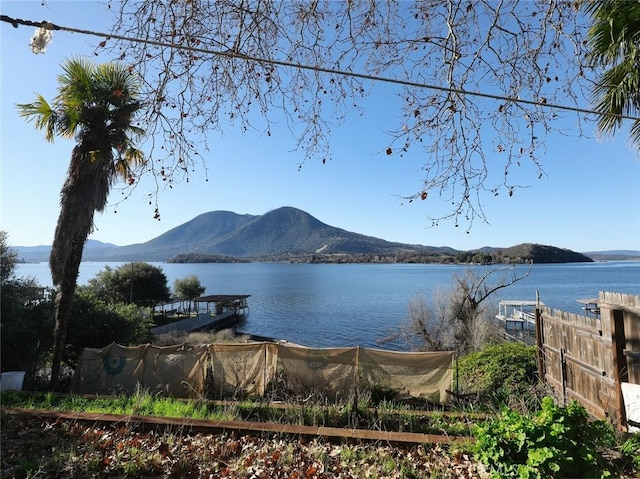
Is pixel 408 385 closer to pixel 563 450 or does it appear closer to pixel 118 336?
pixel 563 450

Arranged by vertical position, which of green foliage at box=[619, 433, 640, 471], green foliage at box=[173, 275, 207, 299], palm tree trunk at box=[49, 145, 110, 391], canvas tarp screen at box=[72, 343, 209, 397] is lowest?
green foliage at box=[173, 275, 207, 299]

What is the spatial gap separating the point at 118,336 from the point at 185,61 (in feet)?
48.3

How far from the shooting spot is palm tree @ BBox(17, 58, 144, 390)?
11.1m

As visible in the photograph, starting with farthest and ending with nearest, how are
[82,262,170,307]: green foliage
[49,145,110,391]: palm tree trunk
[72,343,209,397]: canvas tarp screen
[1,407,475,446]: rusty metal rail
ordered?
[82,262,170,307]: green foliage < [49,145,110,391]: palm tree trunk < [72,343,209,397]: canvas tarp screen < [1,407,475,446]: rusty metal rail

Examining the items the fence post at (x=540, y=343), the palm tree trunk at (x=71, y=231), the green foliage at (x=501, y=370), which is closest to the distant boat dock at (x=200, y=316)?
the palm tree trunk at (x=71, y=231)

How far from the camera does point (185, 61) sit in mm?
3336

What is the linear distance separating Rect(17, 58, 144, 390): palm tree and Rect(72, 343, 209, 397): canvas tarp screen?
1.20 m

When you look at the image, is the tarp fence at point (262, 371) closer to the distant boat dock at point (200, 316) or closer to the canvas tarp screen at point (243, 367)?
the canvas tarp screen at point (243, 367)

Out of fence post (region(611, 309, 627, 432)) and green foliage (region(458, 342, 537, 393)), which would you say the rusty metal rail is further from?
green foliage (region(458, 342, 537, 393))

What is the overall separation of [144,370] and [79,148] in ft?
22.6

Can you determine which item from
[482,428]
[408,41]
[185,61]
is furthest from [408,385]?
[185,61]

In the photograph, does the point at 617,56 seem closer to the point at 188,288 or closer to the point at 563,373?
the point at 563,373

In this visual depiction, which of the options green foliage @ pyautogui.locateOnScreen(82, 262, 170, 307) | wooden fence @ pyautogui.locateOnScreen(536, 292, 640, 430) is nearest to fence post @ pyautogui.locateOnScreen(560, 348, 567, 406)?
wooden fence @ pyautogui.locateOnScreen(536, 292, 640, 430)

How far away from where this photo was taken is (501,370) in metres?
10.4
